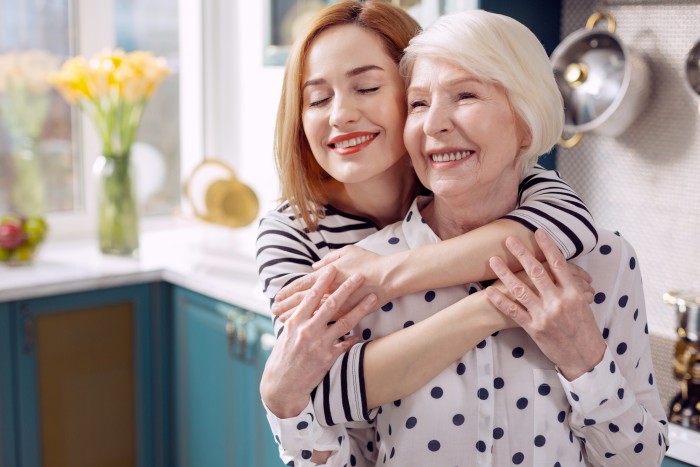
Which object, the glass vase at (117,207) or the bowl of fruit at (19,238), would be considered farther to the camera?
the glass vase at (117,207)

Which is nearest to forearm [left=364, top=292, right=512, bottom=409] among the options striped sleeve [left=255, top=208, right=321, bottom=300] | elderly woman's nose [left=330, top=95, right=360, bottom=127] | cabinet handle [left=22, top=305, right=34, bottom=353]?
striped sleeve [left=255, top=208, right=321, bottom=300]

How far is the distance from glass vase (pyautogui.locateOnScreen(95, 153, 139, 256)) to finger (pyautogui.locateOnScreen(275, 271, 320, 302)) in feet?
5.21

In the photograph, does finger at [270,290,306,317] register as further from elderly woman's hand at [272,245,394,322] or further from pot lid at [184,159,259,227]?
pot lid at [184,159,259,227]

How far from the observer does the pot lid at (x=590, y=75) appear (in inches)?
75.4

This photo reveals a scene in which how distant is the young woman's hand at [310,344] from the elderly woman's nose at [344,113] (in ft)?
0.75

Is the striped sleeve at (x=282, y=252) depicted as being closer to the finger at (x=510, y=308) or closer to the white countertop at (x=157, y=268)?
the finger at (x=510, y=308)

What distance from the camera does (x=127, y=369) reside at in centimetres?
267

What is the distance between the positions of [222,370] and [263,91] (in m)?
1.02

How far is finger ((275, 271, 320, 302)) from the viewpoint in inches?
49.4

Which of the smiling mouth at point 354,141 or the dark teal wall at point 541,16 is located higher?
the dark teal wall at point 541,16

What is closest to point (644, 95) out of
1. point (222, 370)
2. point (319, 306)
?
point (319, 306)

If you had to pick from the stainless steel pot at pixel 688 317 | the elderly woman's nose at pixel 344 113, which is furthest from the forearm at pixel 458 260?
the stainless steel pot at pixel 688 317

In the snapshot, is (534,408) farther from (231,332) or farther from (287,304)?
(231,332)

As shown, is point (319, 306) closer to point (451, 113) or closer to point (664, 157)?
point (451, 113)
